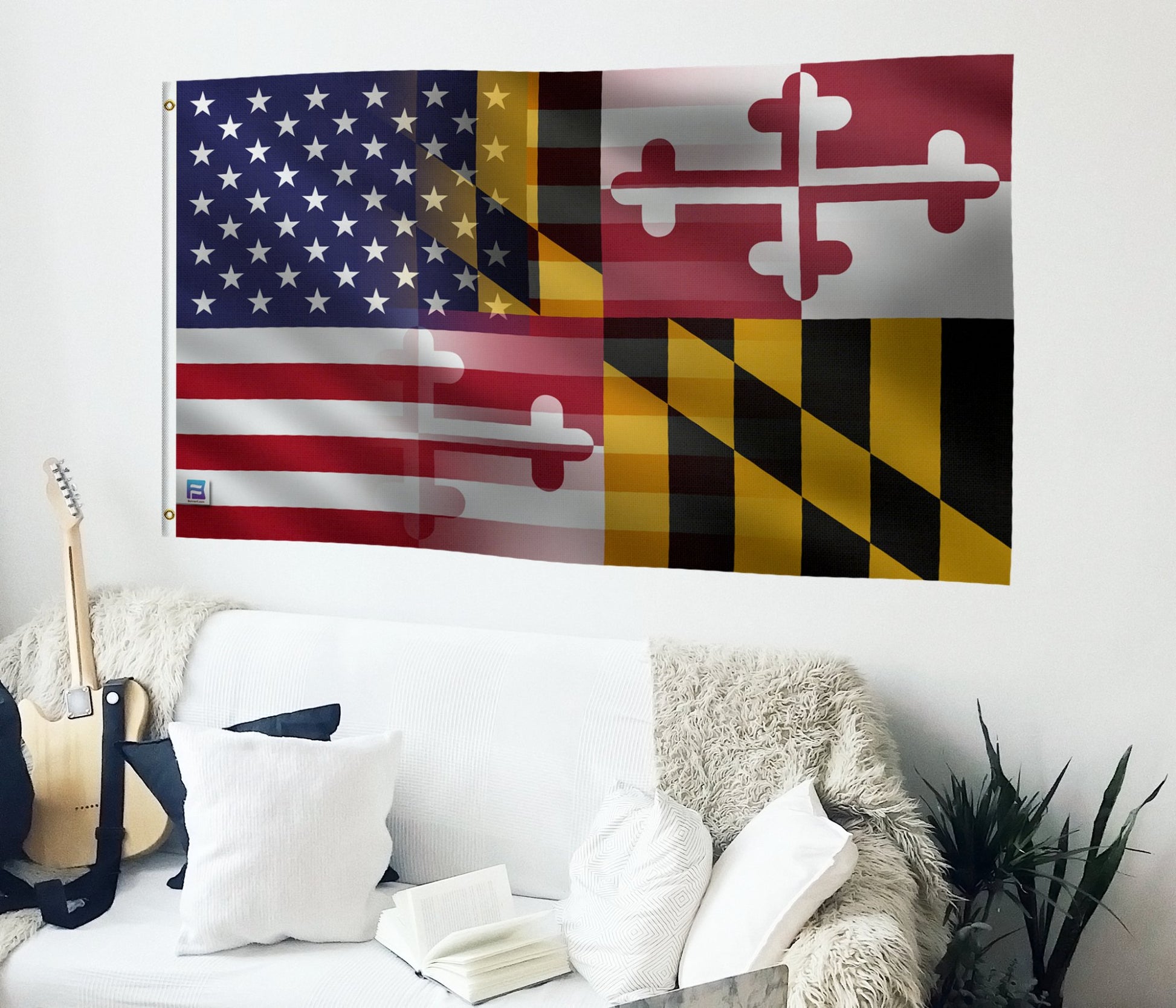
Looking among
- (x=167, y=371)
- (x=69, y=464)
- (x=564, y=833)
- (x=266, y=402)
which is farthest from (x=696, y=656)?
(x=69, y=464)

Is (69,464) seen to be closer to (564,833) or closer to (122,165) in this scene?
(122,165)

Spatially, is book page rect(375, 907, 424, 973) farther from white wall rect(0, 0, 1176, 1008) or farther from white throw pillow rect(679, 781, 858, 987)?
white wall rect(0, 0, 1176, 1008)

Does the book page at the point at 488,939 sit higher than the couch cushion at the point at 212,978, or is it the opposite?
the book page at the point at 488,939

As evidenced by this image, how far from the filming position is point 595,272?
6.98 feet

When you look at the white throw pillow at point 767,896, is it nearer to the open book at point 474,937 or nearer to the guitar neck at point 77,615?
the open book at point 474,937

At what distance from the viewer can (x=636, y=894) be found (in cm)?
160

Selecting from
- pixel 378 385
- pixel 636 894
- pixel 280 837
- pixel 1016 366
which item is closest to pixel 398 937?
pixel 280 837

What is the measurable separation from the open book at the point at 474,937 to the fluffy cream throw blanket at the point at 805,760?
0.35m

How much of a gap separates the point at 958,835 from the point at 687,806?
19.8 inches

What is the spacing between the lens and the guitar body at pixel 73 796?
1.99 meters

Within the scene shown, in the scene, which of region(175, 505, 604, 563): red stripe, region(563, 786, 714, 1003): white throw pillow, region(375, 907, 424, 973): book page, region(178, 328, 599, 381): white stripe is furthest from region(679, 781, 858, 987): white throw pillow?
region(178, 328, 599, 381): white stripe

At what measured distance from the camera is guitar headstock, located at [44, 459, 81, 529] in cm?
222

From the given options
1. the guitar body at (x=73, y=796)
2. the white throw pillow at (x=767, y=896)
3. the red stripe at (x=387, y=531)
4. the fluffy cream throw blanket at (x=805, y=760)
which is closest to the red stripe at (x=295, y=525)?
the red stripe at (x=387, y=531)

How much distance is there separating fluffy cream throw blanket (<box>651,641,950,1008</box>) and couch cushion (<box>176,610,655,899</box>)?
7 centimetres
